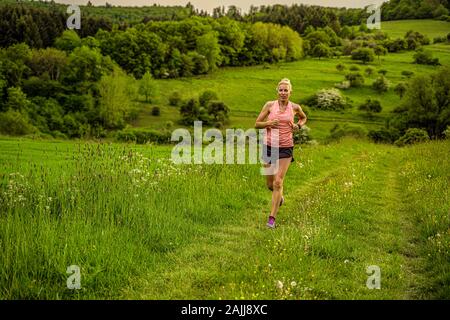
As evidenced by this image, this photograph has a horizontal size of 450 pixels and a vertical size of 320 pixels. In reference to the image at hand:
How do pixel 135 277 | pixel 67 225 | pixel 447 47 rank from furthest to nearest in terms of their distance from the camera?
pixel 447 47
pixel 67 225
pixel 135 277

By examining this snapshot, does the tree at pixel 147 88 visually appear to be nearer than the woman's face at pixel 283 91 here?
No

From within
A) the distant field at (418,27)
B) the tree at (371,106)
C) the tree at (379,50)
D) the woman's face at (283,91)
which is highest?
the distant field at (418,27)

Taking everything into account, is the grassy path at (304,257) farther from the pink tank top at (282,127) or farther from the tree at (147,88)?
the tree at (147,88)

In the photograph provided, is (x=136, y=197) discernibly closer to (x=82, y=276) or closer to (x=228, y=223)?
(x=228, y=223)

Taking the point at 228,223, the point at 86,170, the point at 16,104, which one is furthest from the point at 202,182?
the point at 16,104

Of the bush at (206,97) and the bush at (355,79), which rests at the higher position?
the bush at (355,79)

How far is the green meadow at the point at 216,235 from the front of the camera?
22.0 feet

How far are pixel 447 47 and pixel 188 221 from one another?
142 meters

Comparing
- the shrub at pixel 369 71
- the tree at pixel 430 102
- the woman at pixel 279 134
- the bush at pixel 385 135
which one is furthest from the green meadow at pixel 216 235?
the shrub at pixel 369 71

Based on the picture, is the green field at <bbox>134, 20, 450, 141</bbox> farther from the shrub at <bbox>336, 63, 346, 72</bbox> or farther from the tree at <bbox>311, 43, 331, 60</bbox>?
the tree at <bbox>311, 43, 331, 60</bbox>

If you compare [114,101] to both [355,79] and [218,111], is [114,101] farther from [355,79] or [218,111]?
[355,79]

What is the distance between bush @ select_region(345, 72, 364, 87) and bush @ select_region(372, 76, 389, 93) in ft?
14.1

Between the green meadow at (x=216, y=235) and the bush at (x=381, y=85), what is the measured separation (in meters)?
91.4

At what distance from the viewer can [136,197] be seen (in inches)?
409
